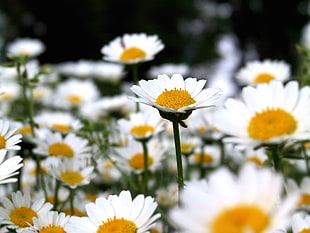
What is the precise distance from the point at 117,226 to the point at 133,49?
0.64 meters

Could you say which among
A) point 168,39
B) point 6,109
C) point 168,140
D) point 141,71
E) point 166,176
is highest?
point 168,39

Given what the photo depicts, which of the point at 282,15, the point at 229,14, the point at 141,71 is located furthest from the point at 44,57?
the point at 282,15

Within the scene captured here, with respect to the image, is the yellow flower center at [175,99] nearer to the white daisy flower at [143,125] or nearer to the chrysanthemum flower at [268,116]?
the chrysanthemum flower at [268,116]

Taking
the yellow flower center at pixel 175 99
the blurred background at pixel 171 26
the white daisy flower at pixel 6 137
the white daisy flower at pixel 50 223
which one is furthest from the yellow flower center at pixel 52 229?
the blurred background at pixel 171 26

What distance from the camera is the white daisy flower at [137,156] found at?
3.84 feet

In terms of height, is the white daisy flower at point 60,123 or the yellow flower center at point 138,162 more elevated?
the white daisy flower at point 60,123

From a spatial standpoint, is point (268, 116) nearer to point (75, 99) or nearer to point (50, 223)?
point (50, 223)

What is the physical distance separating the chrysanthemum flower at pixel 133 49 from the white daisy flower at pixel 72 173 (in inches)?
11.7

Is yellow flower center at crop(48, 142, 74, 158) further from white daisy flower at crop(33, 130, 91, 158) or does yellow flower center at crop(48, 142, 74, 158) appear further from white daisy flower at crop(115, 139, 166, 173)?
white daisy flower at crop(115, 139, 166, 173)

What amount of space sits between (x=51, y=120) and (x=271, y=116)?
0.90m

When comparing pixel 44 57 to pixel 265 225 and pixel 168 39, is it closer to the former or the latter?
pixel 168 39

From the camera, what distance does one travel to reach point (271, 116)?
72 cm

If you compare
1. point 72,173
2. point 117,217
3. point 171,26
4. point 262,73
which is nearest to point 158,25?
point 171,26

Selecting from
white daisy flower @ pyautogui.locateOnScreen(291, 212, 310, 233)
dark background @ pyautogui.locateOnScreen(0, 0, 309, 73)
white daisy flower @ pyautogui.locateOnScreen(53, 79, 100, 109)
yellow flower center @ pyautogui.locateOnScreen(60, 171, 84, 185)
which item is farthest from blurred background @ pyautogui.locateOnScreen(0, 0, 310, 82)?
white daisy flower @ pyautogui.locateOnScreen(291, 212, 310, 233)
